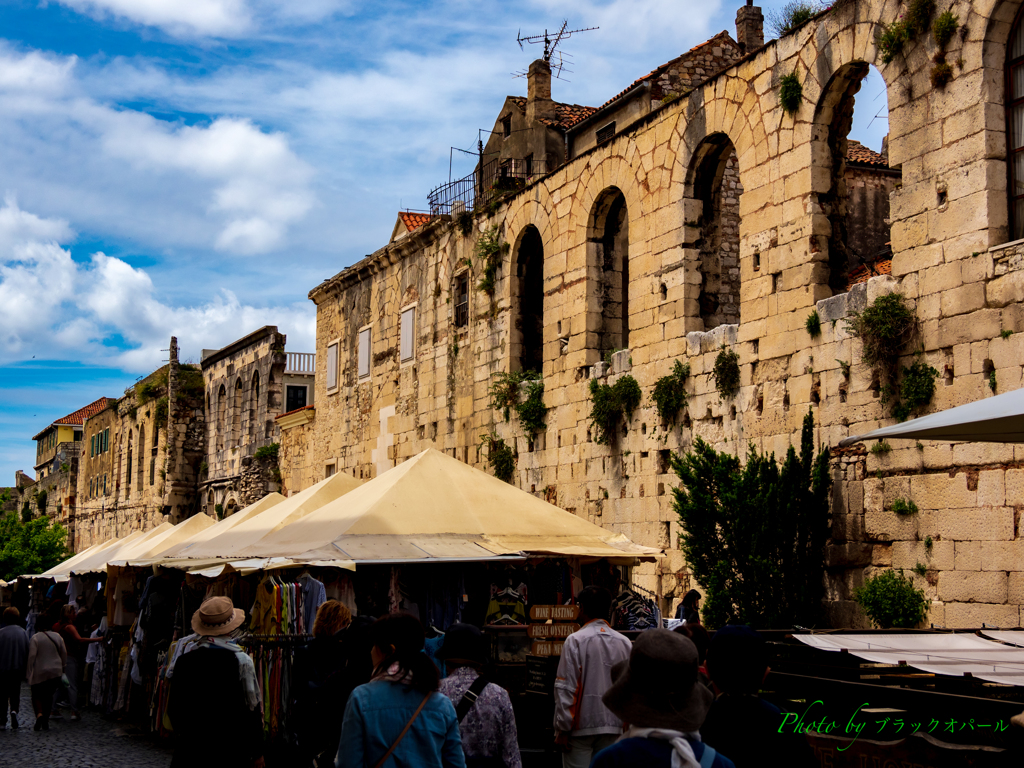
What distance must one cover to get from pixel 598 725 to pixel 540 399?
10.7 meters

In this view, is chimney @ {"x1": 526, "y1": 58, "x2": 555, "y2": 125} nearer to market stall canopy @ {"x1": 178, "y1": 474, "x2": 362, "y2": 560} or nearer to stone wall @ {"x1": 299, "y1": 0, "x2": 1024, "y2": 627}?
stone wall @ {"x1": 299, "y1": 0, "x2": 1024, "y2": 627}

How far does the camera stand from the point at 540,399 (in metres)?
16.3

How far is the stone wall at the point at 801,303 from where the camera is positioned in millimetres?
9586

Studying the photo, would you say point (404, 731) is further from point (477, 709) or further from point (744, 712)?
point (744, 712)

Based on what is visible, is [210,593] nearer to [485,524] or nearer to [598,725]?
[485,524]

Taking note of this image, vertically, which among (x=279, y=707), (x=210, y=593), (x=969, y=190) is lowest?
(x=279, y=707)

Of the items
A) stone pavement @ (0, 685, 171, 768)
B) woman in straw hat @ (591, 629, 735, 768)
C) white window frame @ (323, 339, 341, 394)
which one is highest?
white window frame @ (323, 339, 341, 394)

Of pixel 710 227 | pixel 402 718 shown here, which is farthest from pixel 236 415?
→ pixel 402 718

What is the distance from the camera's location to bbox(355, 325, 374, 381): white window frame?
2275 cm

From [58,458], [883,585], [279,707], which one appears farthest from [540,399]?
[58,458]

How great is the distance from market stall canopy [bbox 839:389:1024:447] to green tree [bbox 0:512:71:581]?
3126cm

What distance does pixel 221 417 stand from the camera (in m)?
33.3

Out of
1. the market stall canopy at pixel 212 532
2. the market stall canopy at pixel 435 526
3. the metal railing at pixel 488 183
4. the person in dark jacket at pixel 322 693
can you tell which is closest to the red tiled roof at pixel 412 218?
the metal railing at pixel 488 183

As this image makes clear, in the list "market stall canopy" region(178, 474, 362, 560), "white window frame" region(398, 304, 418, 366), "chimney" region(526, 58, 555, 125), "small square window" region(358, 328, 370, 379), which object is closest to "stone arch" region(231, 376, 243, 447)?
"small square window" region(358, 328, 370, 379)
